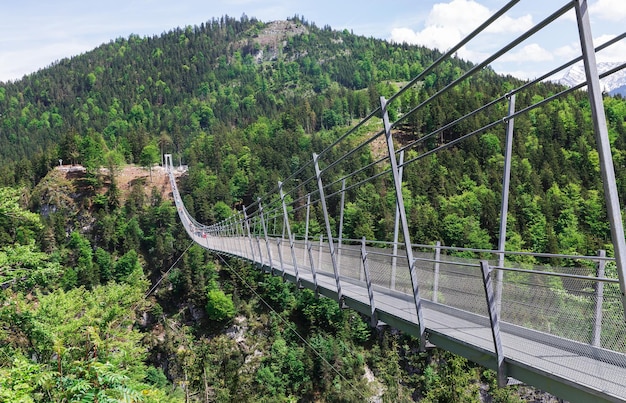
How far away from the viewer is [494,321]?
3.22 metres

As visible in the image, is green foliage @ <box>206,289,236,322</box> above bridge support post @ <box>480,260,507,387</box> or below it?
below

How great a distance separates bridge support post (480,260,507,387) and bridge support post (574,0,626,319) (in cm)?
118

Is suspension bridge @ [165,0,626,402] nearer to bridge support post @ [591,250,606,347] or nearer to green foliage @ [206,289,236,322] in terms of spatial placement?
bridge support post @ [591,250,606,347]

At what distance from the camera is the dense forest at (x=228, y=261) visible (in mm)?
9477

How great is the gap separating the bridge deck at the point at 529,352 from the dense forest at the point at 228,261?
1.66m

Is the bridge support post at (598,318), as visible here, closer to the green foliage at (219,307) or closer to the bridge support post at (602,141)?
the bridge support post at (602,141)

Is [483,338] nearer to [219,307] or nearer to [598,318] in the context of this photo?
[598,318]

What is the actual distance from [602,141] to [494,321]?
5.20 feet

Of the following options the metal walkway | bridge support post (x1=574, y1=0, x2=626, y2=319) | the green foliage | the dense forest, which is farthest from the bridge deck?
the green foliage

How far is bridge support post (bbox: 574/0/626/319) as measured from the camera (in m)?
1.98

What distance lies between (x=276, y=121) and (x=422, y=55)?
213 ft

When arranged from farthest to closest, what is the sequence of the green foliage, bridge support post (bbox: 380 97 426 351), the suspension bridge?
the green foliage → bridge support post (bbox: 380 97 426 351) → the suspension bridge

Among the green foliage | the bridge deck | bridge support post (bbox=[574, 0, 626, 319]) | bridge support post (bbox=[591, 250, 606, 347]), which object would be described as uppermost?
bridge support post (bbox=[574, 0, 626, 319])

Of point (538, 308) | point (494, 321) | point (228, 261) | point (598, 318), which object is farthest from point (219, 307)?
A: point (598, 318)
